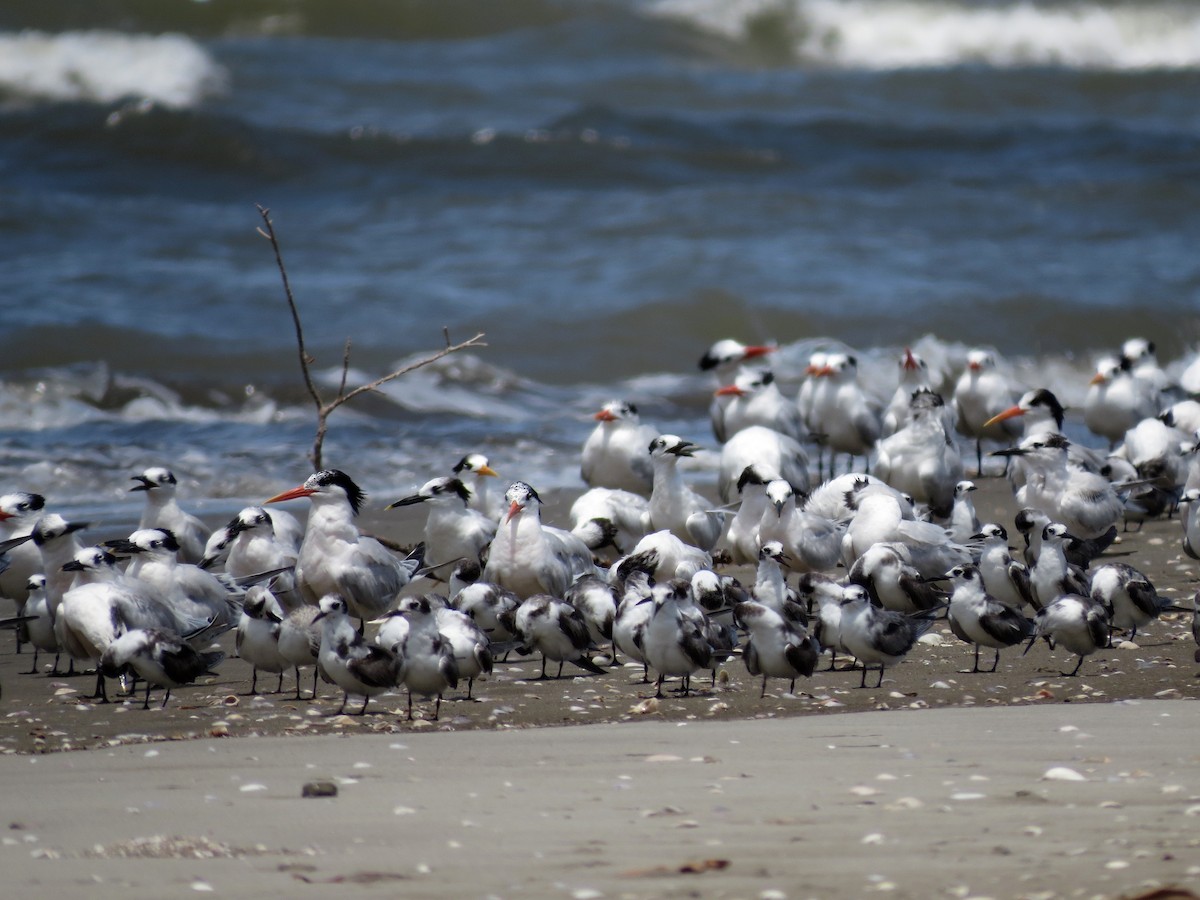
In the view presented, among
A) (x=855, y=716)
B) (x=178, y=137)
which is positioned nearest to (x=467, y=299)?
(x=178, y=137)

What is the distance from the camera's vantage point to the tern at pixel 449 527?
849cm

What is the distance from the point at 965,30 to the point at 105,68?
20.4 m

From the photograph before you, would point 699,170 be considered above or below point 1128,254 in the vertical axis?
above

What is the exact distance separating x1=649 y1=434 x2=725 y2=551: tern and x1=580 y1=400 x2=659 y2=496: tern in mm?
1313

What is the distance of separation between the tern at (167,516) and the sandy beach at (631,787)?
1.92m

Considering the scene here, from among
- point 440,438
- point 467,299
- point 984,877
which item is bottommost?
point 984,877

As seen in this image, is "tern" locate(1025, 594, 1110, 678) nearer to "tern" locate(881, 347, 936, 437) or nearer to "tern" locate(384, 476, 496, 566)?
"tern" locate(384, 476, 496, 566)

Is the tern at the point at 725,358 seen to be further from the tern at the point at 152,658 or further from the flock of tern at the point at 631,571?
the tern at the point at 152,658

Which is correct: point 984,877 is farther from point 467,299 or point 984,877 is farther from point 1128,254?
point 1128,254

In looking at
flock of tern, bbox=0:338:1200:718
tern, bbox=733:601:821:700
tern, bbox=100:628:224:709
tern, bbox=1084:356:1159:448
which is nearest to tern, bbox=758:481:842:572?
flock of tern, bbox=0:338:1200:718

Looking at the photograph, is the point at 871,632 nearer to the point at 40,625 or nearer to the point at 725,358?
the point at 40,625

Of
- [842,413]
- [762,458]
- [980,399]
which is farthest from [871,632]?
[980,399]

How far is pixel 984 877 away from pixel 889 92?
33.3 m

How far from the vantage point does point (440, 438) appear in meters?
13.9
